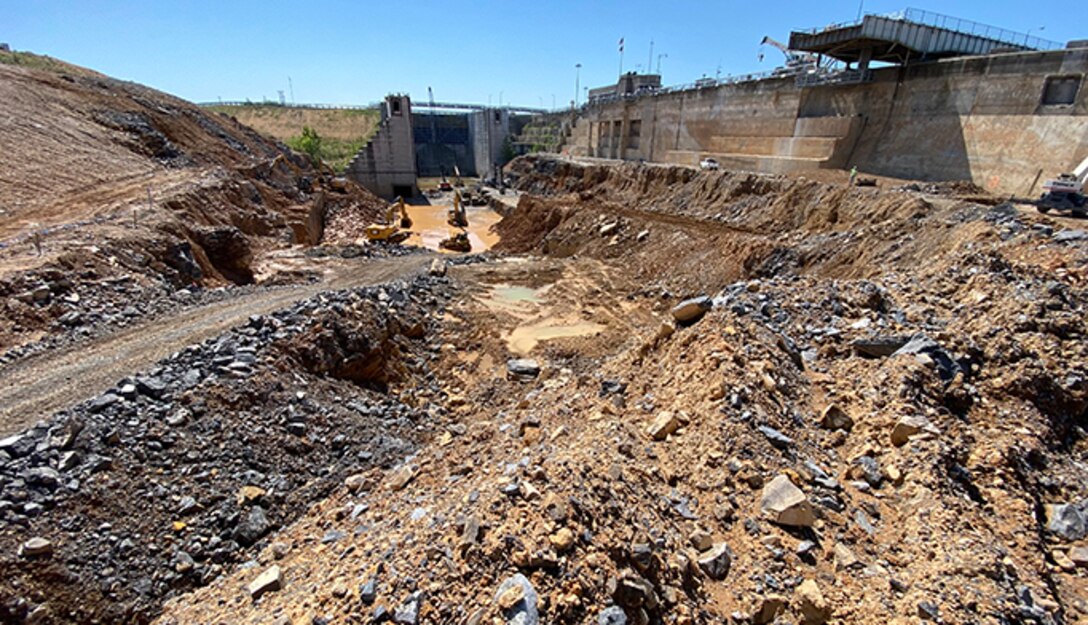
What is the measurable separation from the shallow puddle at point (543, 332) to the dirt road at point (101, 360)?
5.25 meters

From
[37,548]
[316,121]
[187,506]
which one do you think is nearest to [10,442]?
[37,548]

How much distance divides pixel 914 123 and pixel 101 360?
2982 cm

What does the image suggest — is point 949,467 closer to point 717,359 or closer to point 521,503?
point 717,359

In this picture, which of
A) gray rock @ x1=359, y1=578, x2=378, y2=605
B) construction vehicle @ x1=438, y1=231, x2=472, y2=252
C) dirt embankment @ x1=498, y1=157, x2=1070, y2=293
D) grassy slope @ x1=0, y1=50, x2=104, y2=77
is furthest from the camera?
grassy slope @ x1=0, y1=50, x2=104, y2=77

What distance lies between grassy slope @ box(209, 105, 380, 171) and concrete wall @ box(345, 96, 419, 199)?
20.9 metres

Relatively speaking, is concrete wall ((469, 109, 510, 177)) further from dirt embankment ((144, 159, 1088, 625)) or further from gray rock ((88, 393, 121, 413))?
gray rock ((88, 393, 121, 413))

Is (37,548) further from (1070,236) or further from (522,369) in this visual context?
(1070,236)

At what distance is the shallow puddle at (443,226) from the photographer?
28422mm

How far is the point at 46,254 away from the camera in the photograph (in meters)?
10.3

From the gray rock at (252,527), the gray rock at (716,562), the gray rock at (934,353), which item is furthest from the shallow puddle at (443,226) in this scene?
the gray rock at (716,562)

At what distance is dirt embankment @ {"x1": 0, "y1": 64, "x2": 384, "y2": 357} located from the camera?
9703 mm

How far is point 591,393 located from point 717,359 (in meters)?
1.85

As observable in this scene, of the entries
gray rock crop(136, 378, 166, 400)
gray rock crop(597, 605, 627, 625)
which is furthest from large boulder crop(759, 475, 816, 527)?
gray rock crop(136, 378, 166, 400)

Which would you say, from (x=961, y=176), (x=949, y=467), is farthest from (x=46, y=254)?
(x=961, y=176)
